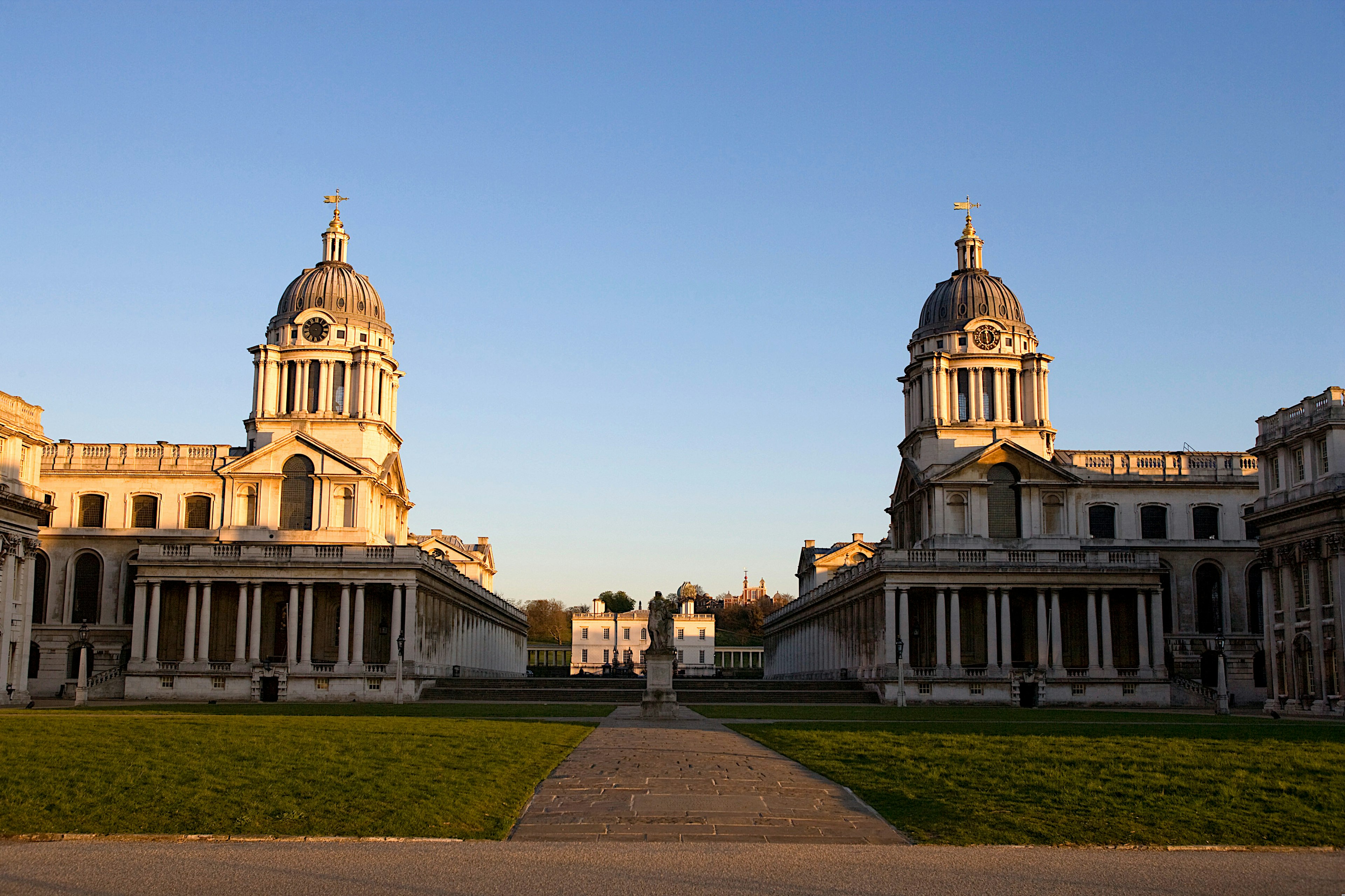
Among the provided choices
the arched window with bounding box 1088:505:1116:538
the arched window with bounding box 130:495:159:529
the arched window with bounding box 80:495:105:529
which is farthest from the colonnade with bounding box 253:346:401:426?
the arched window with bounding box 1088:505:1116:538

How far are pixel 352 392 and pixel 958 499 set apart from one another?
1485 inches

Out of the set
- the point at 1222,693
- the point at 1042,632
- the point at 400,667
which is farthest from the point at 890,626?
the point at 400,667

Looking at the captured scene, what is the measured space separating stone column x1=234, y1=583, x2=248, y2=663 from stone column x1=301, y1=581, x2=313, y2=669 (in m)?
2.45

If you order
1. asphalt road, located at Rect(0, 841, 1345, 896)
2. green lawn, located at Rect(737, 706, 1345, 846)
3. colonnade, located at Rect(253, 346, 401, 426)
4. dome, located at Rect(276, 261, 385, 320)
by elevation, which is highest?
dome, located at Rect(276, 261, 385, 320)

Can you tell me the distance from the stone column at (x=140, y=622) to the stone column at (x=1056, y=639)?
1917 inches

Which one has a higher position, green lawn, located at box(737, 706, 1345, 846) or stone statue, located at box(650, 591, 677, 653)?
stone statue, located at box(650, 591, 677, 653)

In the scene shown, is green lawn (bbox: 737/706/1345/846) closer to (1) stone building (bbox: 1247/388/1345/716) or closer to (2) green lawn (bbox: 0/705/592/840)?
(2) green lawn (bbox: 0/705/592/840)

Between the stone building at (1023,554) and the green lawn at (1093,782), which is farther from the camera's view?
the stone building at (1023,554)

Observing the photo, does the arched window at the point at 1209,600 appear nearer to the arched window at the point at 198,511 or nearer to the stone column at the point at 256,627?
the stone column at the point at 256,627

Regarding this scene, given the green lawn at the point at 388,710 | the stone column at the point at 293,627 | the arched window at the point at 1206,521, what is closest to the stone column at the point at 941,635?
the arched window at the point at 1206,521

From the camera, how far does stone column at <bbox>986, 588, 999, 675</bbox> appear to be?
6881 centimetres

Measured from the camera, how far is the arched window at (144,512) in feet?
262

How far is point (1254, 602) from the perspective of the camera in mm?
79688

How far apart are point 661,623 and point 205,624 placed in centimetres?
3115
